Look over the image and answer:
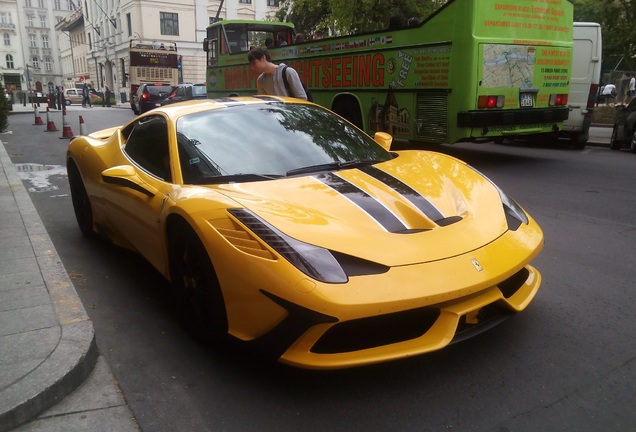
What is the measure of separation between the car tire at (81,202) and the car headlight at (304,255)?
293cm

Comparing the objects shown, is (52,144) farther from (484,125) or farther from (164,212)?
(164,212)

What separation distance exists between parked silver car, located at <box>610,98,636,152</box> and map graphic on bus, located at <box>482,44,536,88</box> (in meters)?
3.66

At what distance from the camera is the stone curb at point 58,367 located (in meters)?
2.37

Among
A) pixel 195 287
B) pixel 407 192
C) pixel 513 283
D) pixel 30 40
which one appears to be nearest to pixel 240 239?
pixel 195 287

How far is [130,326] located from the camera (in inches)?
133

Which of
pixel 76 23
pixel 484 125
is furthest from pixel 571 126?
pixel 76 23

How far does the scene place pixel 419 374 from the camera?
2664 mm

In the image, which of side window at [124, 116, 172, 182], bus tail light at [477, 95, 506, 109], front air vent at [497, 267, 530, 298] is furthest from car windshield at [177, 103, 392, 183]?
bus tail light at [477, 95, 506, 109]

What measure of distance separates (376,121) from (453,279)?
26.3 feet

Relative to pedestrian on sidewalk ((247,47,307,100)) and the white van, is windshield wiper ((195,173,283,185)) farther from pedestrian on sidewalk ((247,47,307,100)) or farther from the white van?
the white van

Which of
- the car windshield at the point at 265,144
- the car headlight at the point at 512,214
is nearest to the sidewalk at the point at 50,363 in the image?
the car windshield at the point at 265,144

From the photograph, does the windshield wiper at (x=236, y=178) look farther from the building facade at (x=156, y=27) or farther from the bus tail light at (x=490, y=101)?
the building facade at (x=156, y=27)

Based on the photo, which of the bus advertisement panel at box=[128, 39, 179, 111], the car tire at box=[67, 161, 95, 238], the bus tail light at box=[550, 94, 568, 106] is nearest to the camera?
the car tire at box=[67, 161, 95, 238]

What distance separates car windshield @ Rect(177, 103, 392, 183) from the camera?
339 cm
